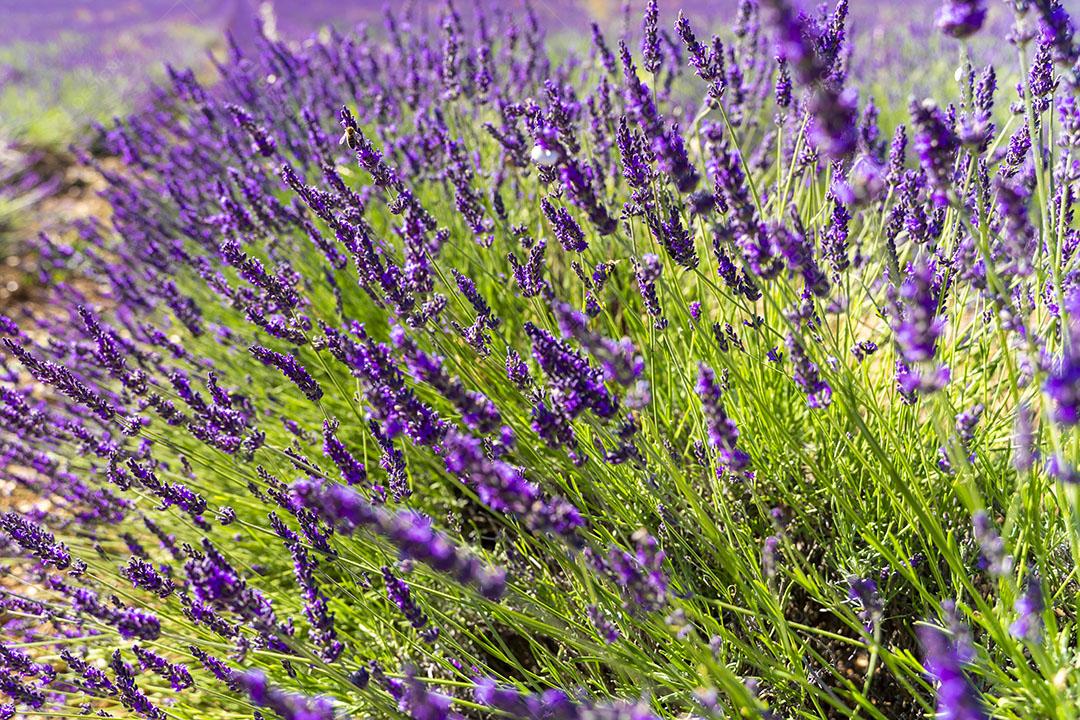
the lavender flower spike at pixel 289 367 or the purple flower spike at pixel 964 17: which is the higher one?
the lavender flower spike at pixel 289 367

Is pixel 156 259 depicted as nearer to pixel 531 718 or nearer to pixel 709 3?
pixel 531 718

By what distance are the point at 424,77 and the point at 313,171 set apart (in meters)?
0.77

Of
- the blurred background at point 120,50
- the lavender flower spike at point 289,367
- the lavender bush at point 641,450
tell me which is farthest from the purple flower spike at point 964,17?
the blurred background at point 120,50

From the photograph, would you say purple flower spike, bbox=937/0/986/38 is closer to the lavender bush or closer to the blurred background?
the lavender bush

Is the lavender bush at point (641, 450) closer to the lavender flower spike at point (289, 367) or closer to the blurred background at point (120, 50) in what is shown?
the lavender flower spike at point (289, 367)

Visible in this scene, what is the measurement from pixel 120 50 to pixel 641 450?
1721 centimetres

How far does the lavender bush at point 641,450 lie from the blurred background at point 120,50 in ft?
6.50

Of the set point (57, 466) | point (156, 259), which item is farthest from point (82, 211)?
point (57, 466)

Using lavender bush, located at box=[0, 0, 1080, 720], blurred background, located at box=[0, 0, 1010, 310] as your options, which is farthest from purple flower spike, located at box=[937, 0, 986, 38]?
blurred background, located at box=[0, 0, 1010, 310]

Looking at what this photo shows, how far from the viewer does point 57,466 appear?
108 inches

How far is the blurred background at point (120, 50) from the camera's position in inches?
271

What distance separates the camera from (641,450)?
194cm

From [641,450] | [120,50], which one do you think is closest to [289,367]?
[641,450]

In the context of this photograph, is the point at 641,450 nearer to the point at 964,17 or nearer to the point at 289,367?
the point at 289,367
